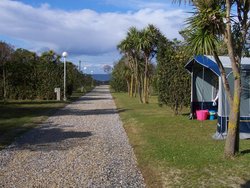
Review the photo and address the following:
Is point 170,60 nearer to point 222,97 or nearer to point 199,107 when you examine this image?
point 199,107

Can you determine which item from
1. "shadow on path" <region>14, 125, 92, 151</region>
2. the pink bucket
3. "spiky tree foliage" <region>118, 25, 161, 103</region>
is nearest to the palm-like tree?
"spiky tree foliage" <region>118, 25, 161, 103</region>

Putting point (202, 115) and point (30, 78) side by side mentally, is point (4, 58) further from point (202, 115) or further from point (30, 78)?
point (202, 115)

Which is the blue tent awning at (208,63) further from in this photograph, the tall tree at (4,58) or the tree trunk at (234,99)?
the tall tree at (4,58)

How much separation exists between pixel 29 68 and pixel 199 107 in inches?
726

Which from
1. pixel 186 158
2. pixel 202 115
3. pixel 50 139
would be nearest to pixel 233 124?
pixel 186 158

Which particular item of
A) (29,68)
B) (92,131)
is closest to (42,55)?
(29,68)

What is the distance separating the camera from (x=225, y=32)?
29.8ft

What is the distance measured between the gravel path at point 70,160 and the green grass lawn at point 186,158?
1.15 feet

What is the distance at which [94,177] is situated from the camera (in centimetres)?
779

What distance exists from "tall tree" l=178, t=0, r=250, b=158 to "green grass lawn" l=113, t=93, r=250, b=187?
747 mm

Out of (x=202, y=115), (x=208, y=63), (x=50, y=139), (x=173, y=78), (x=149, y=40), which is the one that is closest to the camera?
(x=50, y=139)

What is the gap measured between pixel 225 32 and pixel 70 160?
13.7ft

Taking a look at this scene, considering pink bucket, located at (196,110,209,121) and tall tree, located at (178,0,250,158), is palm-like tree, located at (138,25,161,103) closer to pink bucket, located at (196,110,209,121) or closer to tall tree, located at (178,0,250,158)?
pink bucket, located at (196,110,209,121)

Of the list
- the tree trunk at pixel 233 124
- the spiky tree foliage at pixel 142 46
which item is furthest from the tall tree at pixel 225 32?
the spiky tree foliage at pixel 142 46
